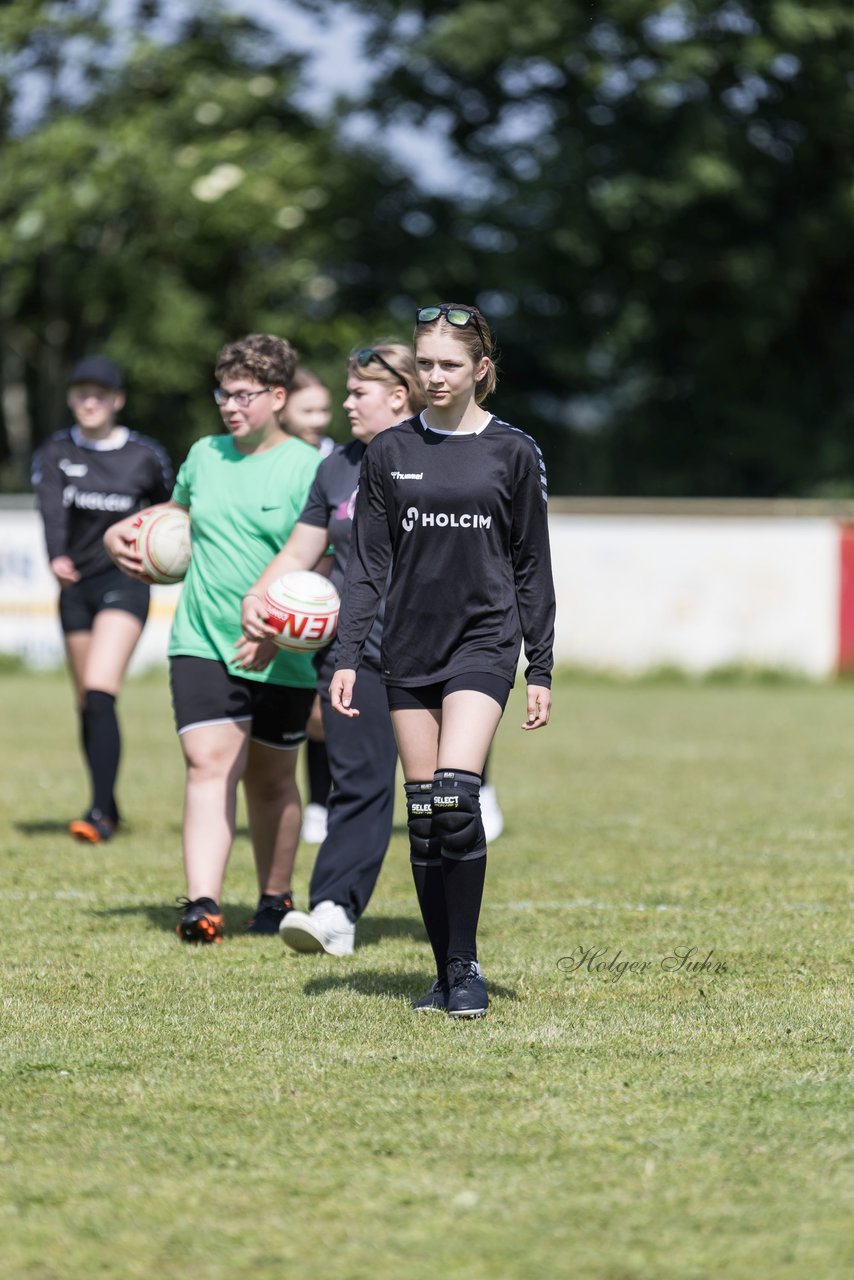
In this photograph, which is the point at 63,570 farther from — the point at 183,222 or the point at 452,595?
the point at 183,222

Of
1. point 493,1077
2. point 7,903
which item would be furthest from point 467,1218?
point 7,903

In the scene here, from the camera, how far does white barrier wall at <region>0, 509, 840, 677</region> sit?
2364 centimetres

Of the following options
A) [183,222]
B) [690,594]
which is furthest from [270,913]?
[183,222]

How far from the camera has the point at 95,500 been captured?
32.3 feet

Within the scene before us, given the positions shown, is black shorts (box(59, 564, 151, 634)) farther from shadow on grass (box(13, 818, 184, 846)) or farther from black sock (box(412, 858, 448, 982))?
black sock (box(412, 858, 448, 982))

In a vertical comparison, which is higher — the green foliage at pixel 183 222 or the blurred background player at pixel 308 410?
the blurred background player at pixel 308 410

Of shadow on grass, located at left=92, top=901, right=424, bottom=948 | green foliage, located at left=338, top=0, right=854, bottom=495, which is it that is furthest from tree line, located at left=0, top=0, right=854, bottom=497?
shadow on grass, located at left=92, top=901, right=424, bottom=948

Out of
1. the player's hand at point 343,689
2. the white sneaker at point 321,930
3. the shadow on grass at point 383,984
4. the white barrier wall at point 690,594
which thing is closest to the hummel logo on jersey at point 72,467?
the white sneaker at point 321,930

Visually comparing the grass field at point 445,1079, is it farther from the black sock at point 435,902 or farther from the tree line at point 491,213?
the tree line at point 491,213

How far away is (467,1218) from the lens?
378 centimetres

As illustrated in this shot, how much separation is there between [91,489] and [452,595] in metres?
4.63

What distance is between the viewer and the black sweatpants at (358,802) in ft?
22.0

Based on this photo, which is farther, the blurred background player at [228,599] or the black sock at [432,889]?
the blurred background player at [228,599]

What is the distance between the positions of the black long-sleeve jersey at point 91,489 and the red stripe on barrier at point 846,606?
14841 mm
